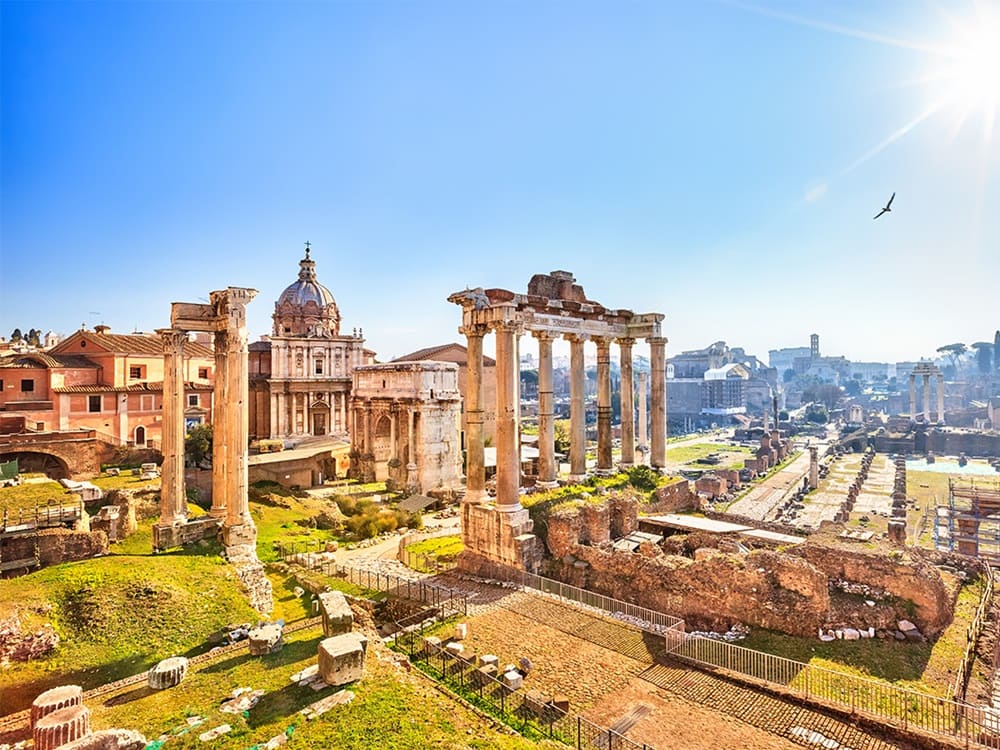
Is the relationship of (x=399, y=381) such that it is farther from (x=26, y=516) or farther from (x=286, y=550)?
(x=26, y=516)

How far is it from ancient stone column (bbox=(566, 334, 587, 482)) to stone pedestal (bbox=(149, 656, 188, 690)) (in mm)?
13749

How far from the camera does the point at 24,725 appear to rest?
328 inches

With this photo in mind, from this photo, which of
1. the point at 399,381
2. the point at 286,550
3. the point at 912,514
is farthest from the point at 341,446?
the point at 912,514

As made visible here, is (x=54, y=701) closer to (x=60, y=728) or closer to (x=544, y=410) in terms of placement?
(x=60, y=728)

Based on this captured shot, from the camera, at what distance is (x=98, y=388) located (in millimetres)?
34031

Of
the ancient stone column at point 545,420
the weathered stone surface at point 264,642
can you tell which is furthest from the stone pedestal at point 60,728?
the ancient stone column at point 545,420

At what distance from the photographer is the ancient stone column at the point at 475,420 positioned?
17109mm

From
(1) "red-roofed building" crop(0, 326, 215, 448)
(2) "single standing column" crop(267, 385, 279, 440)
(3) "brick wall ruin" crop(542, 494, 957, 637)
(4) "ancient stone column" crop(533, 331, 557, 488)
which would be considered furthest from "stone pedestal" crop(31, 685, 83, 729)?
(2) "single standing column" crop(267, 385, 279, 440)

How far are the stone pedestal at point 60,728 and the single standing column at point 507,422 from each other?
419 inches

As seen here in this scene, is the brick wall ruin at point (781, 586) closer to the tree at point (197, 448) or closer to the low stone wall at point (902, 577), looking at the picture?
the low stone wall at point (902, 577)

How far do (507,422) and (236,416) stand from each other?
8.37m

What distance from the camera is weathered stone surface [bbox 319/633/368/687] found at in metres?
8.90

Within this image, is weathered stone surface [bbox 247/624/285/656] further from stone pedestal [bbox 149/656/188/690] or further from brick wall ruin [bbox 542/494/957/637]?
brick wall ruin [bbox 542/494/957/637]

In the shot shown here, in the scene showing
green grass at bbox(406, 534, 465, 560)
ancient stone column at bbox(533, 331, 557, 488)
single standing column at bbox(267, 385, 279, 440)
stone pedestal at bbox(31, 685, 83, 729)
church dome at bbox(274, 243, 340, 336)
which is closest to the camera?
stone pedestal at bbox(31, 685, 83, 729)
